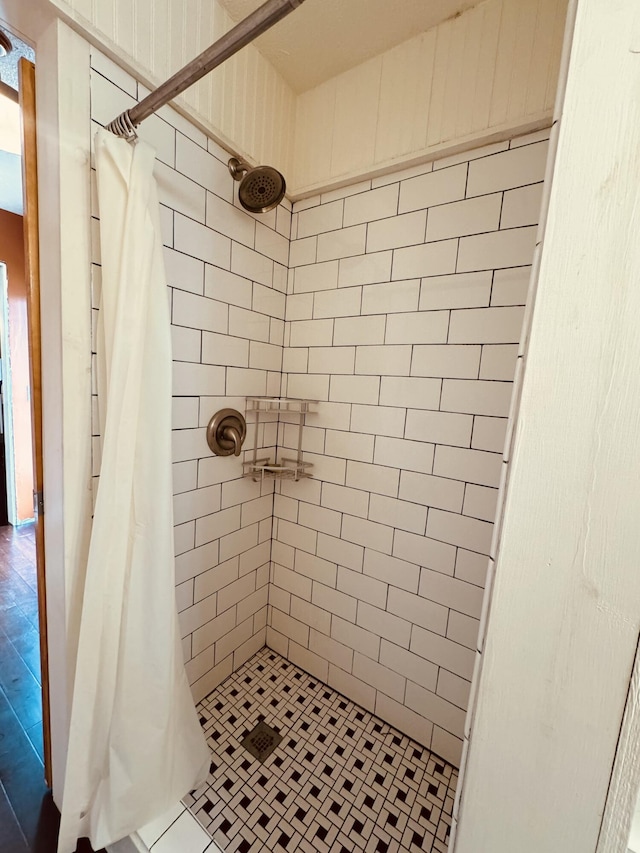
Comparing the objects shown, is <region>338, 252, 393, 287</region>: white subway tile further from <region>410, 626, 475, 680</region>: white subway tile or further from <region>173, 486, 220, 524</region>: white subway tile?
<region>410, 626, 475, 680</region>: white subway tile

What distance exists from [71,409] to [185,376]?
0.36m

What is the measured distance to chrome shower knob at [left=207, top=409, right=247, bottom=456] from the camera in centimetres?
121

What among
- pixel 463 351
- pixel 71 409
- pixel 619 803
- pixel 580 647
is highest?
pixel 463 351

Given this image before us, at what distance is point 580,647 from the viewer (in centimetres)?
34

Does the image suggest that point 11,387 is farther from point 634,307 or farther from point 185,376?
point 634,307

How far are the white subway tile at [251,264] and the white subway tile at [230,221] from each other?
3cm

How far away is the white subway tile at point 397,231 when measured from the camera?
113 cm

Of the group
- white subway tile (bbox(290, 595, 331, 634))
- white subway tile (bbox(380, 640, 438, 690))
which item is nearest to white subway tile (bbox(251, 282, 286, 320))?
white subway tile (bbox(290, 595, 331, 634))

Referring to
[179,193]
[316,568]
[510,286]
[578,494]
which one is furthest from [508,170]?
[316,568]

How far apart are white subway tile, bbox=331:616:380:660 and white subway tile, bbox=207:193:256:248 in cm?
151

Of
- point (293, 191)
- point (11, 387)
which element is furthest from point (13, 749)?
point (11, 387)

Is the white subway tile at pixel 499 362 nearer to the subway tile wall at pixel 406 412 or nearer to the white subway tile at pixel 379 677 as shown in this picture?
the subway tile wall at pixel 406 412

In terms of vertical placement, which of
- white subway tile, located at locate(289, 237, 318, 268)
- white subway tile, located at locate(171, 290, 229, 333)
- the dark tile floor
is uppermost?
white subway tile, located at locate(289, 237, 318, 268)

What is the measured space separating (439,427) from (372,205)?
0.82m
